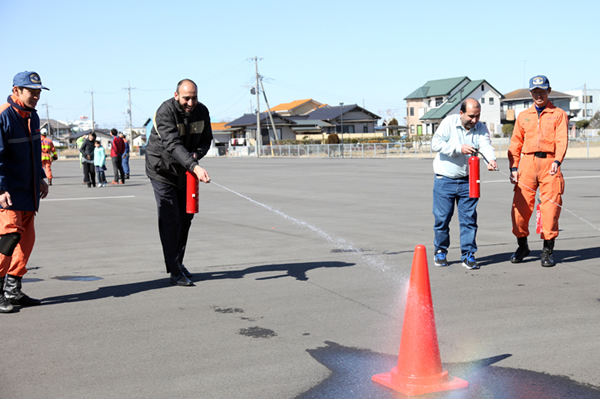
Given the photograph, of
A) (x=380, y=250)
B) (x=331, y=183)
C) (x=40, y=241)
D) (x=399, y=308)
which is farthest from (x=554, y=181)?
(x=331, y=183)

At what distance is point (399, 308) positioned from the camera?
5539 mm

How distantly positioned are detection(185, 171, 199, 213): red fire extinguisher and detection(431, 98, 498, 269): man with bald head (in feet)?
9.12

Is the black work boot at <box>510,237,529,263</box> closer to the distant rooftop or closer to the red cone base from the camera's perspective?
the red cone base

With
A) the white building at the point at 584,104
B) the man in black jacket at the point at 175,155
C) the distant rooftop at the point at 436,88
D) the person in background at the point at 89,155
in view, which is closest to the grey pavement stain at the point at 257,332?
the man in black jacket at the point at 175,155

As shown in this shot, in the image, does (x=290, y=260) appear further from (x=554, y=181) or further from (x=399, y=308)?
(x=554, y=181)

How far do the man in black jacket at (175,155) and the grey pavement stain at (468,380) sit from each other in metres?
2.59

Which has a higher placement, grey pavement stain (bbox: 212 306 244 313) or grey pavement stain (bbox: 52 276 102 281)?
grey pavement stain (bbox: 52 276 102 281)

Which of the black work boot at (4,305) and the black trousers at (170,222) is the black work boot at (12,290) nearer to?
the black work boot at (4,305)

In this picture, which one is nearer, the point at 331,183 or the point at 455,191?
the point at 455,191

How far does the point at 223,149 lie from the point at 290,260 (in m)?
73.9

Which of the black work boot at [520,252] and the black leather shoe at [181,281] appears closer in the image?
the black leather shoe at [181,281]

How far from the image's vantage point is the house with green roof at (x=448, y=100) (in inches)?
3460

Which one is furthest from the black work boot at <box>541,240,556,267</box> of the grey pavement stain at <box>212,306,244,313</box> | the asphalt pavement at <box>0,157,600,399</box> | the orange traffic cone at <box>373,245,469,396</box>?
the orange traffic cone at <box>373,245,469,396</box>

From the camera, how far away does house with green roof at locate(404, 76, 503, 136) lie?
87.9 meters
